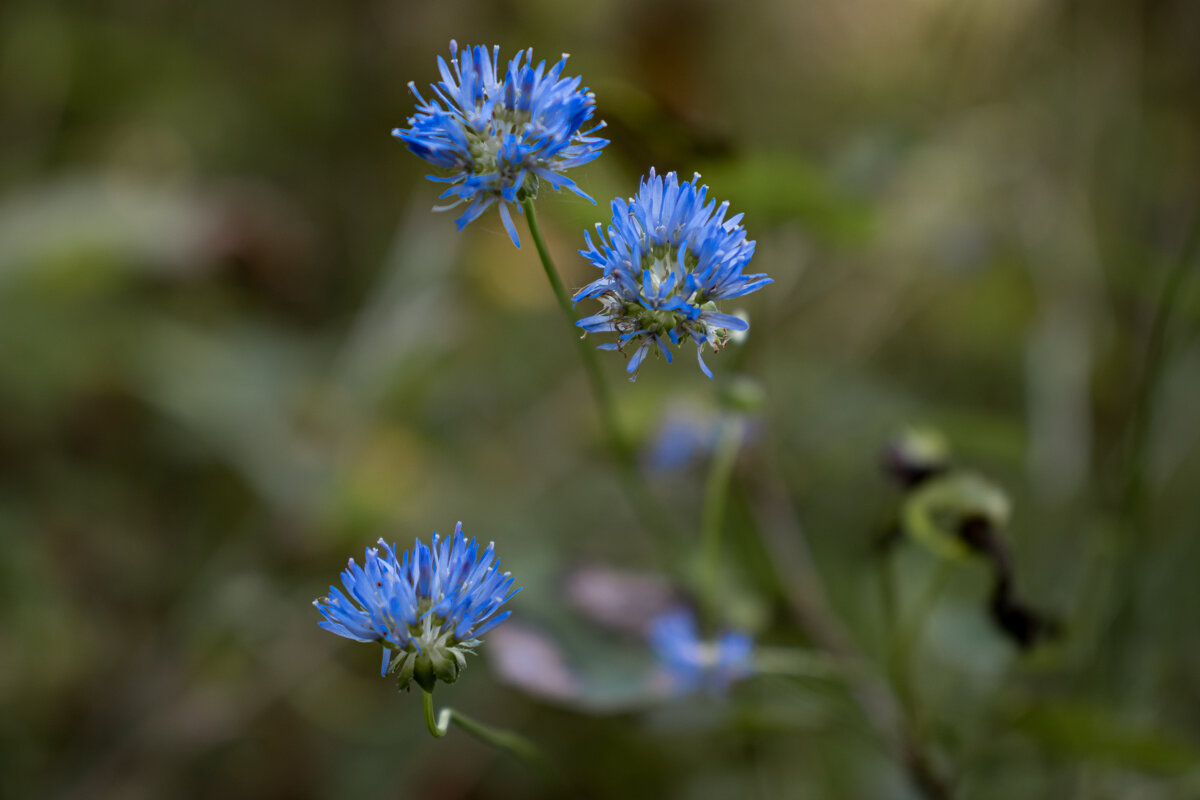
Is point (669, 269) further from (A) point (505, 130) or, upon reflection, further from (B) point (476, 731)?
(B) point (476, 731)

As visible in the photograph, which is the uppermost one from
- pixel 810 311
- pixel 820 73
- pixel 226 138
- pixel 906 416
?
pixel 820 73

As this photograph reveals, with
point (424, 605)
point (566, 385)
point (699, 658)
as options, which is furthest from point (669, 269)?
point (566, 385)

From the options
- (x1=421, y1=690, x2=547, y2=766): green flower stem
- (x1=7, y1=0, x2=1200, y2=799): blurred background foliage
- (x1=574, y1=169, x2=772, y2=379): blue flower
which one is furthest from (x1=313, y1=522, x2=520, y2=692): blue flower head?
(x1=7, y1=0, x2=1200, y2=799): blurred background foliage

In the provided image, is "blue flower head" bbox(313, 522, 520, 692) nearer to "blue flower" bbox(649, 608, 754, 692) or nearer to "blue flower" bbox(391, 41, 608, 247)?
"blue flower" bbox(391, 41, 608, 247)

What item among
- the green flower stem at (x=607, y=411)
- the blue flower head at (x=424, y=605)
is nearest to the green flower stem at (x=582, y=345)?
the green flower stem at (x=607, y=411)

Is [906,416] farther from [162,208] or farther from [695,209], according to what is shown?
[162,208]

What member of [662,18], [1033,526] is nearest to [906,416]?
[1033,526]

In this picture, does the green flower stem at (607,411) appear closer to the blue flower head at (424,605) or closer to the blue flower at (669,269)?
the blue flower at (669,269)
